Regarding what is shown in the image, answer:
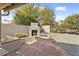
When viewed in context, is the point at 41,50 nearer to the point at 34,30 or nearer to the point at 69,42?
the point at 34,30

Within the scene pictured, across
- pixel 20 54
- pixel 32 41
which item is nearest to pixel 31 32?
pixel 32 41

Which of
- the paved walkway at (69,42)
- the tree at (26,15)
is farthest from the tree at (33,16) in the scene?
the paved walkway at (69,42)

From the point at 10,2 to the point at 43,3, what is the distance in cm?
44

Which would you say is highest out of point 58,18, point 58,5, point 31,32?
point 58,5

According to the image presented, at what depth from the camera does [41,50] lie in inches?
98.3

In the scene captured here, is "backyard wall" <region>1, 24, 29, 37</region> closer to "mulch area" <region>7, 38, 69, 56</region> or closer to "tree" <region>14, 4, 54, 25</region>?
"tree" <region>14, 4, 54, 25</region>

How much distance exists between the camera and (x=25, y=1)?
2.47 m

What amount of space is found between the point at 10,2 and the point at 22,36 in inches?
19.1

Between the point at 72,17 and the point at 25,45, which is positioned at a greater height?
the point at 72,17

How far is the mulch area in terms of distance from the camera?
250cm

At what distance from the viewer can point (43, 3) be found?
8.11 feet

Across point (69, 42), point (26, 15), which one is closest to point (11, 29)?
point (26, 15)

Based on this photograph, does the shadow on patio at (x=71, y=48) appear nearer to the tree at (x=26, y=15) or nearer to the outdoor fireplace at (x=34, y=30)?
the outdoor fireplace at (x=34, y=30)

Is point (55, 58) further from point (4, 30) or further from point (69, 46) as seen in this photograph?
point (4, 30)
